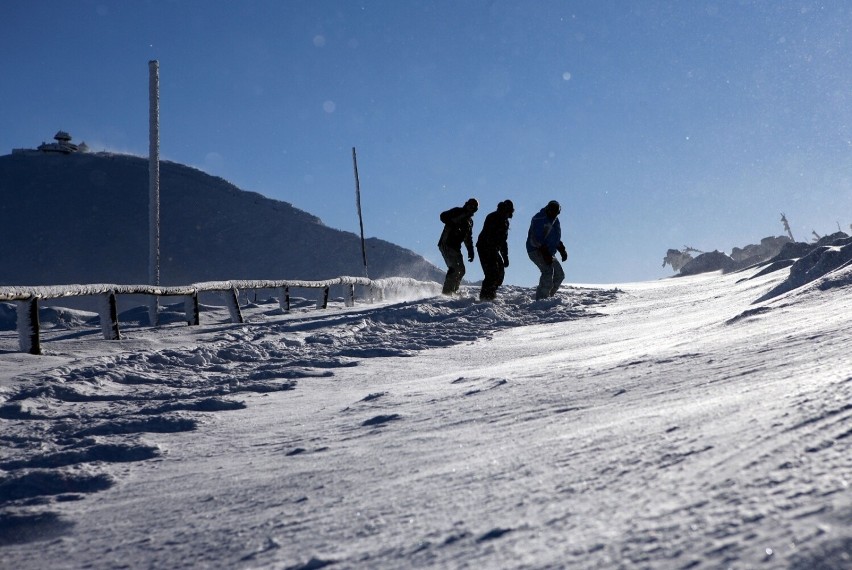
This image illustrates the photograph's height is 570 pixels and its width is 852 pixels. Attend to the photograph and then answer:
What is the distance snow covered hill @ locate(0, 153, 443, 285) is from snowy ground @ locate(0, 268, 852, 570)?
5011 cm

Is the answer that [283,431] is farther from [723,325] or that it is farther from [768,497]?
[723,325]

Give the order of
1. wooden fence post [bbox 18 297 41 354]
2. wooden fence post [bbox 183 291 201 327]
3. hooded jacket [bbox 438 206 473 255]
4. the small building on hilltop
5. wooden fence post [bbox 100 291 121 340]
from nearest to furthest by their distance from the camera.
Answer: wooden fence post [bbox 18 297 41 354] → wooden fence post [bbox 100 291 121 340] → wooden fence post [bbox 183 291 201 327] → hooded jacket [bbox 438 206 473 255] → the small building on hilltop

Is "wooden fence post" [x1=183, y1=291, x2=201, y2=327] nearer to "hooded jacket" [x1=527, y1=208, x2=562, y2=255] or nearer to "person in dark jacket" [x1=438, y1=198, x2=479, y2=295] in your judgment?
"person in dark jacket" [x1=438, y1=198, x2=479, y2=295]

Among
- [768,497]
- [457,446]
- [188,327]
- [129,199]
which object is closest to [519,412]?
[457,446]

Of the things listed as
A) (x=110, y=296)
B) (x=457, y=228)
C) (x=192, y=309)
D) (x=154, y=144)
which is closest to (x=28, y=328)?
(x=110, y=296)

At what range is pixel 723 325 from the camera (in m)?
4.33

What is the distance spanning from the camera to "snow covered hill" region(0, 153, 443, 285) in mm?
56781

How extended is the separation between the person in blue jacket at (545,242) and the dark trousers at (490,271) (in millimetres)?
573

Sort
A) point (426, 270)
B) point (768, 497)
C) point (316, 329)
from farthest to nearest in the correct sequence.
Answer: point (426, 270) → point (316, 329) → point (768, 497)

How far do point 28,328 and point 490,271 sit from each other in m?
7.19

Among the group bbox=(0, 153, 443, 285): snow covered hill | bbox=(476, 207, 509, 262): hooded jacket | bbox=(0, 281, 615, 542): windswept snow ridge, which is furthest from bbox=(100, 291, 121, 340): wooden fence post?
bbox=(0, 153, 443, 285): snow covered hill

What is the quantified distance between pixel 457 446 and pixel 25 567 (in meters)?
1.16

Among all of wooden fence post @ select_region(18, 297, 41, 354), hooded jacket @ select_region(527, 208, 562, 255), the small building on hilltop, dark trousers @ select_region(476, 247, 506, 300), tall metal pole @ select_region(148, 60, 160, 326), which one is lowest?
wooden fence post @ select_region(18, 297, 41, 354)

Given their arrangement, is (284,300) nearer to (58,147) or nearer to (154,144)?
(154,144)
